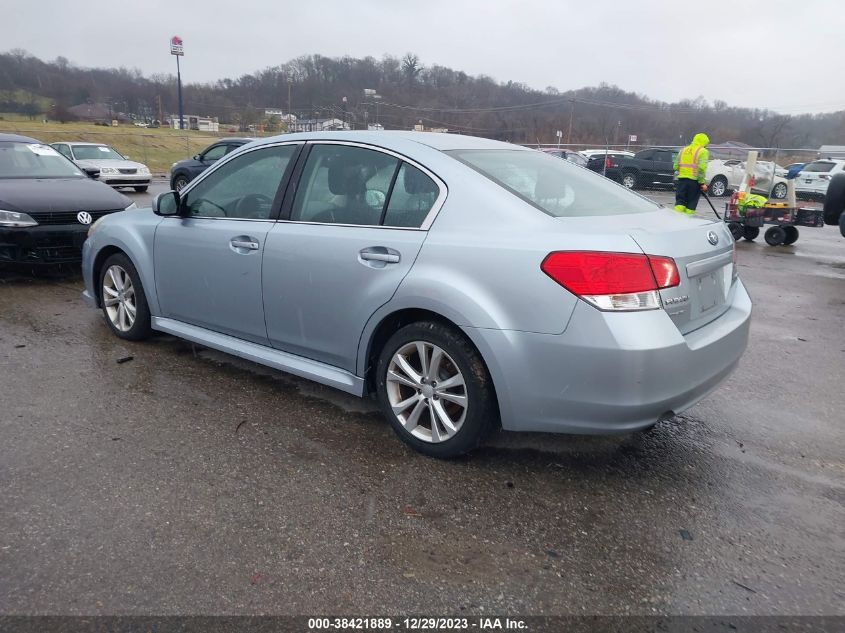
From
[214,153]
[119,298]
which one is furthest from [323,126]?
[119,298]

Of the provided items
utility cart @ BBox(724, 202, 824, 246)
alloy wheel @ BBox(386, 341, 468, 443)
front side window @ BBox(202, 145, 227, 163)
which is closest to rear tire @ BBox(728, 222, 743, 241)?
utility cart @ BBox(724, 202, 824, 246)

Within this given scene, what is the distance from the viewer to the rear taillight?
2742mm

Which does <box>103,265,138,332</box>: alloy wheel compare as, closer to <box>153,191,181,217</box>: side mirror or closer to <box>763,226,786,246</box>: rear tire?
<box>153,191,181,217</box>: side mirror

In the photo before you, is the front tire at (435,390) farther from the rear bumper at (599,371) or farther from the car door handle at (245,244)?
the car door handle at (245,244)

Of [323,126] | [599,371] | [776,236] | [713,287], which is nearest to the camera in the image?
[599,371]

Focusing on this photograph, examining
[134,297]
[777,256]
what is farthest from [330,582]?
[777,256]

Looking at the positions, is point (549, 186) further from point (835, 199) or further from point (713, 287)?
point (835, 199)

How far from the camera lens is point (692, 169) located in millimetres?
11375

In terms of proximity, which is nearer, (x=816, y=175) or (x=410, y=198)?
(x=410, y=198)

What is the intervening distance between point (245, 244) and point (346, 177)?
0.78 meters

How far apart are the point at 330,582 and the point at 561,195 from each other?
224cm

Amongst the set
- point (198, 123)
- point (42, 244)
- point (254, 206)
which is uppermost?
point (198, 123)

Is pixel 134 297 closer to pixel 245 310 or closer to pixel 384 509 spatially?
pixel 245 310

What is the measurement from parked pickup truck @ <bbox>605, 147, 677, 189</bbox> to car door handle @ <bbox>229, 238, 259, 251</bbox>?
22.6m
